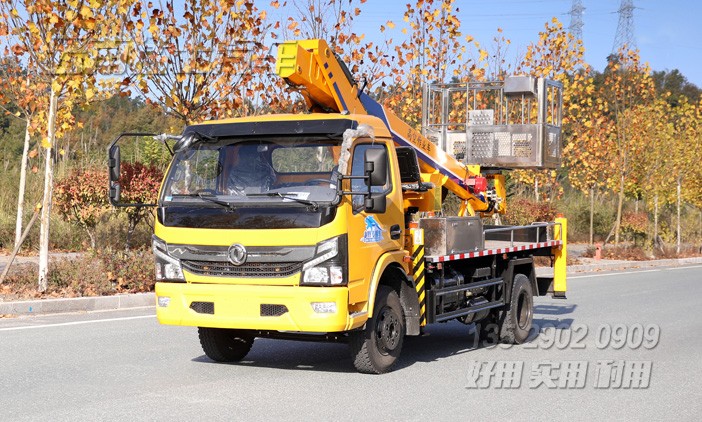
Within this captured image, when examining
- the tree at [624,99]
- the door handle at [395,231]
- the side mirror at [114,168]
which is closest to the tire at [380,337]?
the door handle at [395,231]

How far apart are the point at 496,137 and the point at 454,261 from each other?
3.64 metres

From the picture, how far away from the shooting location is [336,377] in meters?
8.64

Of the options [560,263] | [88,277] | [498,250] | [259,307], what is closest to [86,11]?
[88,277]

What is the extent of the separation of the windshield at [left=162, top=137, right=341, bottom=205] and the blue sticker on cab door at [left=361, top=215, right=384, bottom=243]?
54 centimetres

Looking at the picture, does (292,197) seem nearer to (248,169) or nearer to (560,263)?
(248,169)

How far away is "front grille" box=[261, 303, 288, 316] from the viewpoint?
8.06m

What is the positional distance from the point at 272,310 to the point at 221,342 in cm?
145

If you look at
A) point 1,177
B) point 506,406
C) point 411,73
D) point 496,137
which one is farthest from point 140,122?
point 506,406

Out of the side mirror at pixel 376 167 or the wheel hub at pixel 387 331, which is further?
the wheel hub at pixel 387 331

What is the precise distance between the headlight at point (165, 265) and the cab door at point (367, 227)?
157 cm

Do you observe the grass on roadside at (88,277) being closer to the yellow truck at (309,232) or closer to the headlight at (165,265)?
the yellow truck at (309,232)

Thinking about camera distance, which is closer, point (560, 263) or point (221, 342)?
point (221, 342)

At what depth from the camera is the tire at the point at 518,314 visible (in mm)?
11289

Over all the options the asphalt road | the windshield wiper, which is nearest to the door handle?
the windshield wiper
